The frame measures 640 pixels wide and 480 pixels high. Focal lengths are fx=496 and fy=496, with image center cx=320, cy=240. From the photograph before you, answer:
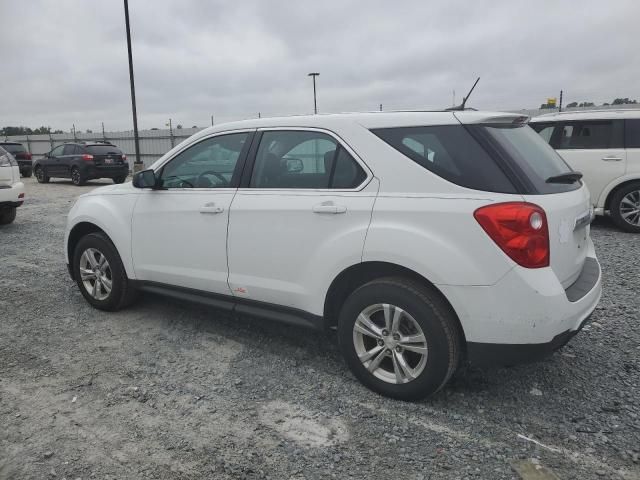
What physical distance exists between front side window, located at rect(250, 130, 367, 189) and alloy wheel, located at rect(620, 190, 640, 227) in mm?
6593

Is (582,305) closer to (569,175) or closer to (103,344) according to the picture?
(569,175)

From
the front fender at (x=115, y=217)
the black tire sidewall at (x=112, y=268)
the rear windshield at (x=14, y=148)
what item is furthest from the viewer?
the rear windshield at (x=14, y=148)

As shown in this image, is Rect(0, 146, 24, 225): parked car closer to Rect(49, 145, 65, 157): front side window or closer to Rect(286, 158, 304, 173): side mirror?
Rect(286, 158, 304, 173): side mirror

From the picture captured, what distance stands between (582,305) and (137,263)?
3.22m

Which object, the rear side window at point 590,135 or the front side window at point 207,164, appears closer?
the front side window at point 207,164

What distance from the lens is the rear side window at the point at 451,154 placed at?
254cm

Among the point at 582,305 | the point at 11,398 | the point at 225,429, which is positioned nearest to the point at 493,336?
the point at 582,305

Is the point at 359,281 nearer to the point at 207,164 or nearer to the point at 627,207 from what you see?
the point at 207,164

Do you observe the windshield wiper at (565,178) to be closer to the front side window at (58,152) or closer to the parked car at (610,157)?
the parked car at (610,157)

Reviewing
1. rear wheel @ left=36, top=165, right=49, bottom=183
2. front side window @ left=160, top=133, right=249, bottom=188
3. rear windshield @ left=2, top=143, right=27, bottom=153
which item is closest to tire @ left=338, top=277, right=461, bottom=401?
front side window @ left=160, top=133, right=249, bottom=188

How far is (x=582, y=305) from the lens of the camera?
264 centimetres

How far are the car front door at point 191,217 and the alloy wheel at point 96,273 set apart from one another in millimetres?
434

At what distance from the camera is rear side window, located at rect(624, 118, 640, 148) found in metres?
7.57

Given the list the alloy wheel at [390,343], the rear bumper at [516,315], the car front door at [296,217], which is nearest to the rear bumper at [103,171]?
the car front door at [296,217]
